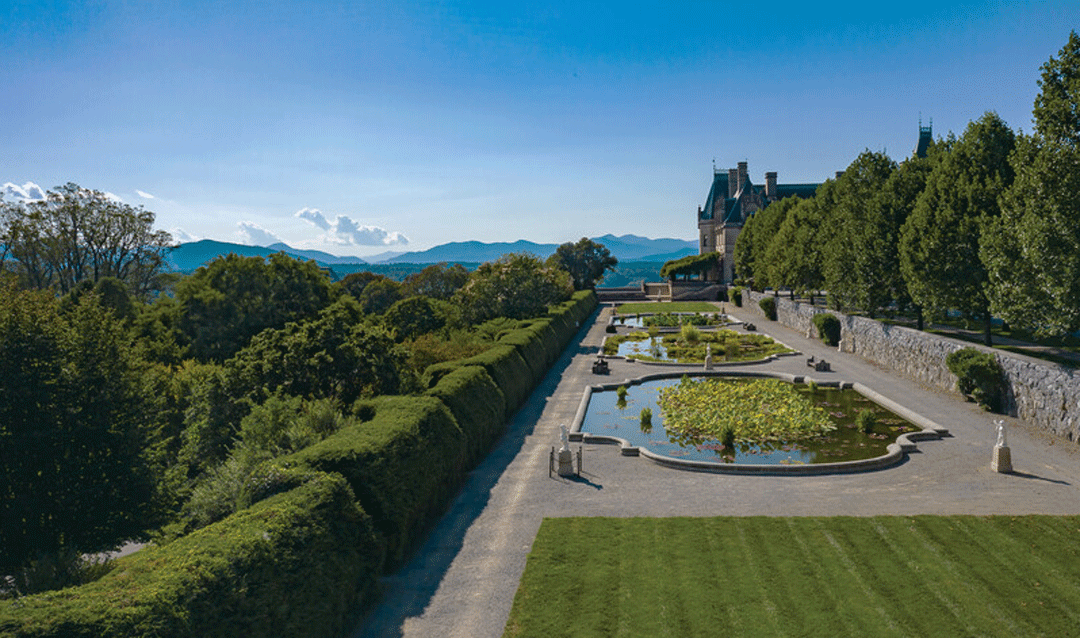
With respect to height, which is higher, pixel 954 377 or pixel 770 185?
pixel 770 185

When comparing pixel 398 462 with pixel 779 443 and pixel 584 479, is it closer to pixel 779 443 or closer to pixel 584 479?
pixel 584 479

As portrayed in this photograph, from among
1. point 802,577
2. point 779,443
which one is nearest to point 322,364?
point 802,577

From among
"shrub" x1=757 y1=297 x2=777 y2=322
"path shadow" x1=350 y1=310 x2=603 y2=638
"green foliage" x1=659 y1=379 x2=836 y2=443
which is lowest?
"path shadow" x1=350 y1=310 x2=603 y2=638

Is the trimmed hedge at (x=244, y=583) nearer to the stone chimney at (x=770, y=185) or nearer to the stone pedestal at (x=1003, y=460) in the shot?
the stone pedestal at (x=1003, y=460)

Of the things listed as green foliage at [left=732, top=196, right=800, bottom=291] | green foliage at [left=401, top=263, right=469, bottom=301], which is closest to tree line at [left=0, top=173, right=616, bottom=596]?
green foliage at [left=401, top=263, right=469, bottom=301]

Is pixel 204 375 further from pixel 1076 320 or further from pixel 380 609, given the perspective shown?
pixel 1076 320

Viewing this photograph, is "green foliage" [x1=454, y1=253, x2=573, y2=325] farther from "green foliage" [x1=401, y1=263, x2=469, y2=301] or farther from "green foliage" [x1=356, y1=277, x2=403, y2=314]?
"green foliage" [x1=401, y1=263, x2=469, y2=301]
